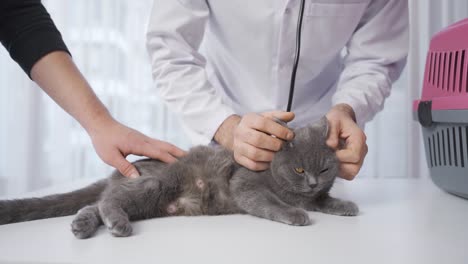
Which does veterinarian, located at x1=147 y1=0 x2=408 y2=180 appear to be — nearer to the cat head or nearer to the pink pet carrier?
the cat head

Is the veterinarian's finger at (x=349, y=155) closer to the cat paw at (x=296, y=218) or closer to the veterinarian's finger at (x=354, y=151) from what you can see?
the veterinarian's finger at (x=354, y=151)

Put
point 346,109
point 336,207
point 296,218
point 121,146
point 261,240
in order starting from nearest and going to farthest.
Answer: point 261,240 → point 296,218 → point 336,207 → point 121,146 → point 346,109

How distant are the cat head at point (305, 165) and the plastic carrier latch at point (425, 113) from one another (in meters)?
0.28

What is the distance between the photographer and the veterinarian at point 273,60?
46.5 inches

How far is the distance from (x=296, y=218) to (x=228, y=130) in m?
0.35

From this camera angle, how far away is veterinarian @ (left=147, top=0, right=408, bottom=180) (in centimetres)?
118

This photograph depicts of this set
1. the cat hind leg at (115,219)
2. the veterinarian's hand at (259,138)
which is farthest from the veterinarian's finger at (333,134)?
the cat hind leg at (115,219)

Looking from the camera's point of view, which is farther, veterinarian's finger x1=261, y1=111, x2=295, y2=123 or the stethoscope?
Answer: the stethoscope

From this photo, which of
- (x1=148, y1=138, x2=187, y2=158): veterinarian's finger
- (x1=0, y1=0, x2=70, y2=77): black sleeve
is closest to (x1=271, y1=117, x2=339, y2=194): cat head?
(x1=148, y1=138, x2=187, y2=158): veterinarian's finger

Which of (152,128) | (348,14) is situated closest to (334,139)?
(348,14)

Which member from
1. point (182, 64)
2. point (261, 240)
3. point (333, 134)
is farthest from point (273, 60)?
point (261, 240)

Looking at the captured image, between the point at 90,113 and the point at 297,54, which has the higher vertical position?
the point at 297,54

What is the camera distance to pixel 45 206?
915 millimetres

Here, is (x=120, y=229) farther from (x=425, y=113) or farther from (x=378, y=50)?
(x=378, y=50)
